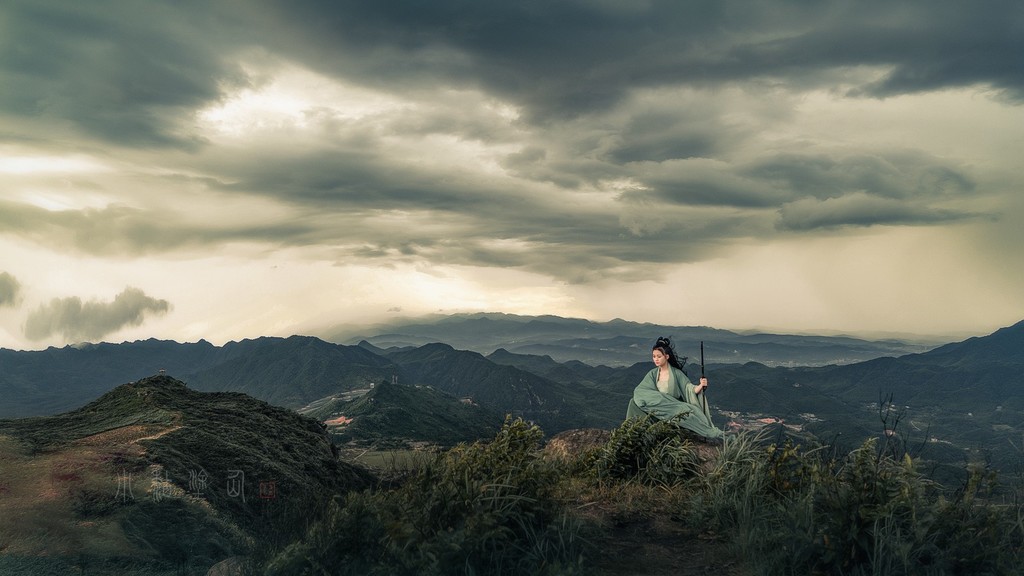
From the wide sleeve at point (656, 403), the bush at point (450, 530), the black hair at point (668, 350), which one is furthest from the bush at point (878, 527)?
the black hair at point (668, 350)

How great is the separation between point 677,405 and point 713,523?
5.96 m

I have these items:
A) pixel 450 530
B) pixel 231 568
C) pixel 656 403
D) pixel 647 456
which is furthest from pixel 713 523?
pixel 231 568

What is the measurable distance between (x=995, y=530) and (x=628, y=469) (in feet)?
20.3

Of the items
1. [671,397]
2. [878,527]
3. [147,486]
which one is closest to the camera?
[878,527]

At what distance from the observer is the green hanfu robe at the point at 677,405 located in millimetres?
14477

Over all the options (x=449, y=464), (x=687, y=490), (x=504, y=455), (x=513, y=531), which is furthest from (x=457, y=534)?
(x=687, y=490)

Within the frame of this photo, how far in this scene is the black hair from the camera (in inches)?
635

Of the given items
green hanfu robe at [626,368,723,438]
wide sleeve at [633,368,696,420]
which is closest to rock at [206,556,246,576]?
green hanfu robe at [626,368,723,438]

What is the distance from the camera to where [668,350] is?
1620 centimetres

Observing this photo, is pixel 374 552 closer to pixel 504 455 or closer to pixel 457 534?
pixel 457 534

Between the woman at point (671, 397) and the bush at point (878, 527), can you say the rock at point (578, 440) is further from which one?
the bush at point (878, 527)

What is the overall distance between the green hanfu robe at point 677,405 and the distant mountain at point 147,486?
802cm

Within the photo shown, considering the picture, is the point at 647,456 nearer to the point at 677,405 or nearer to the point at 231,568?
the point at 677,405

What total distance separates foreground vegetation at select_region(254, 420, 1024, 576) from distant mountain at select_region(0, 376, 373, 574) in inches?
69.0
